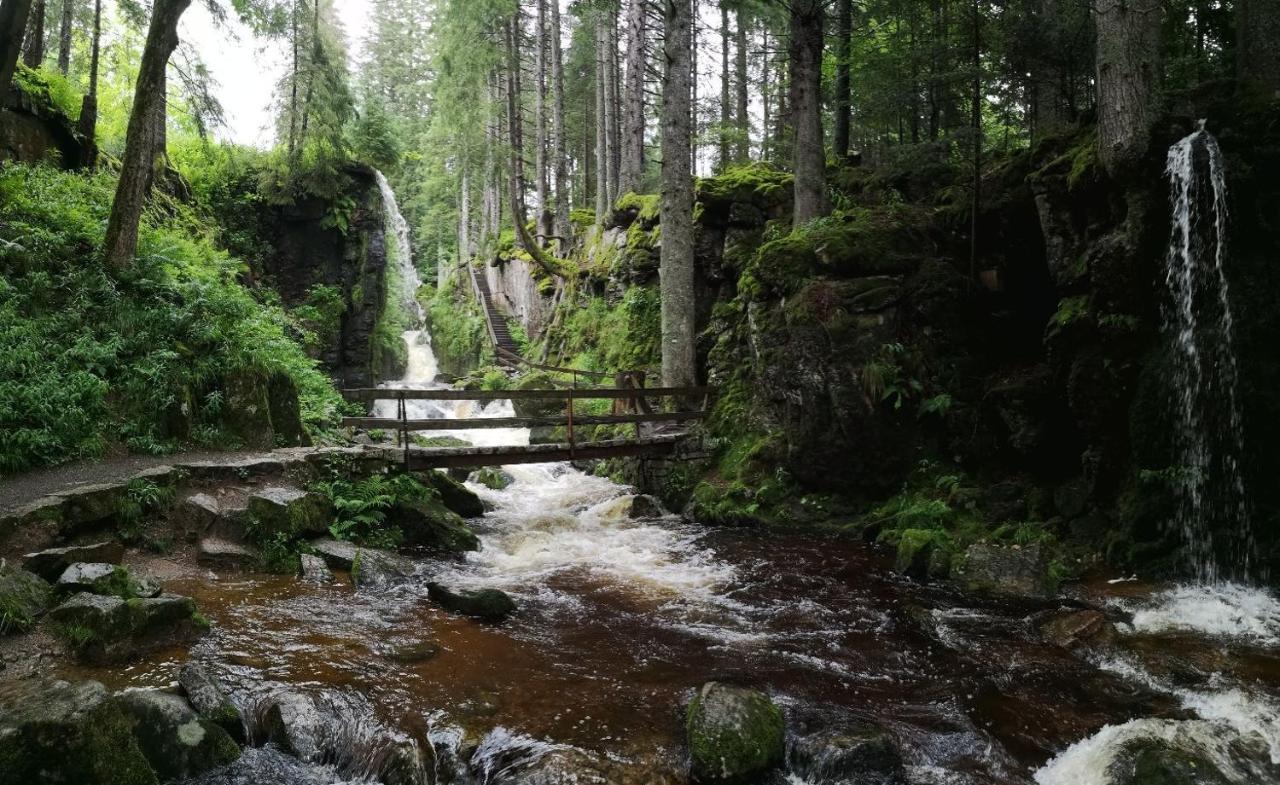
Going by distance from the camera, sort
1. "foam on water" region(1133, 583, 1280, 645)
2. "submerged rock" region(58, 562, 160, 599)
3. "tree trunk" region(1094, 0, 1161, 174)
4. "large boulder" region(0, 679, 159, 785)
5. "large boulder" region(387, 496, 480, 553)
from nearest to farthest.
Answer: "large boulder" region(0, 679, 159, 785)
"submerged rock" region(58, 562, 160, 599)
"foam on water" region(1133, 583, 1280, 645)
"tree trunk" region(1094, 0, 1161, 174)
"large boulder" region(387, 496, 480, 553)

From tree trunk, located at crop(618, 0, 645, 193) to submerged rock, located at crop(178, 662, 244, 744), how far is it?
19832 millimetres

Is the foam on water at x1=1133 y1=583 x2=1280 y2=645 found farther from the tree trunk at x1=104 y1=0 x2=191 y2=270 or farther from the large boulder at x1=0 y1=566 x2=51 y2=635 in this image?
the tree trunk at x1=104 y1=0 x2=191 y2=270

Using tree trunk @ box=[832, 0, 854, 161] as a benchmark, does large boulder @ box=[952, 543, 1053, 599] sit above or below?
below

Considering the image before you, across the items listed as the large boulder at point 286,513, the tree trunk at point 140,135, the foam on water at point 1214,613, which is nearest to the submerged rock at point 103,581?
the large boulder at point 286,513

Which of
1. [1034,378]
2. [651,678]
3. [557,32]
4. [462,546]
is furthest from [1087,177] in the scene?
[557,32]

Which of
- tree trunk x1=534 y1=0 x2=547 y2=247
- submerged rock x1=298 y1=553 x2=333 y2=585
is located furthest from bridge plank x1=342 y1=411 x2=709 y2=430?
tree trunk x1=534 y1=0 x2=547 y2=247

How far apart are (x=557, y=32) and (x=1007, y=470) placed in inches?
853

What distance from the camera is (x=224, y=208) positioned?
794 inches

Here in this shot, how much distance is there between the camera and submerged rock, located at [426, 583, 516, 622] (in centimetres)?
707

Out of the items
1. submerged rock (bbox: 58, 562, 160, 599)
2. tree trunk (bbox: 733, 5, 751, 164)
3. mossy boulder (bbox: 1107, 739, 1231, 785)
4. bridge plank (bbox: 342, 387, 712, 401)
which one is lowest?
mossy boulder (bbox: 1107, 739, 1231, 785)

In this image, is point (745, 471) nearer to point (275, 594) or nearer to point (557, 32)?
point (275, 594)

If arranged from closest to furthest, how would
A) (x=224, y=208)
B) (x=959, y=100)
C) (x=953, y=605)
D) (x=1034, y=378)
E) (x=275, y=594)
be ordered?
(x=275, y=594) → (x=953, y=605) → (x=1034, y=378) → (x=959, y=100) → (x=224, y=208)

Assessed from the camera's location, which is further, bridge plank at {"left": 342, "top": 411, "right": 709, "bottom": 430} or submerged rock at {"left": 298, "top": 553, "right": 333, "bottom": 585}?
bridge plank at {"left": 342, "top": 411, "right": 709, "bottom": 430}

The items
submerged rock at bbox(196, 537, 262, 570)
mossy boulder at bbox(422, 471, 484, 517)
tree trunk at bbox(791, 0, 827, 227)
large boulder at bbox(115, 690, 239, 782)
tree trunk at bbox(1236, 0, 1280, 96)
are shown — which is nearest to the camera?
large boulder at bbox(115, 690, 239, 782)
